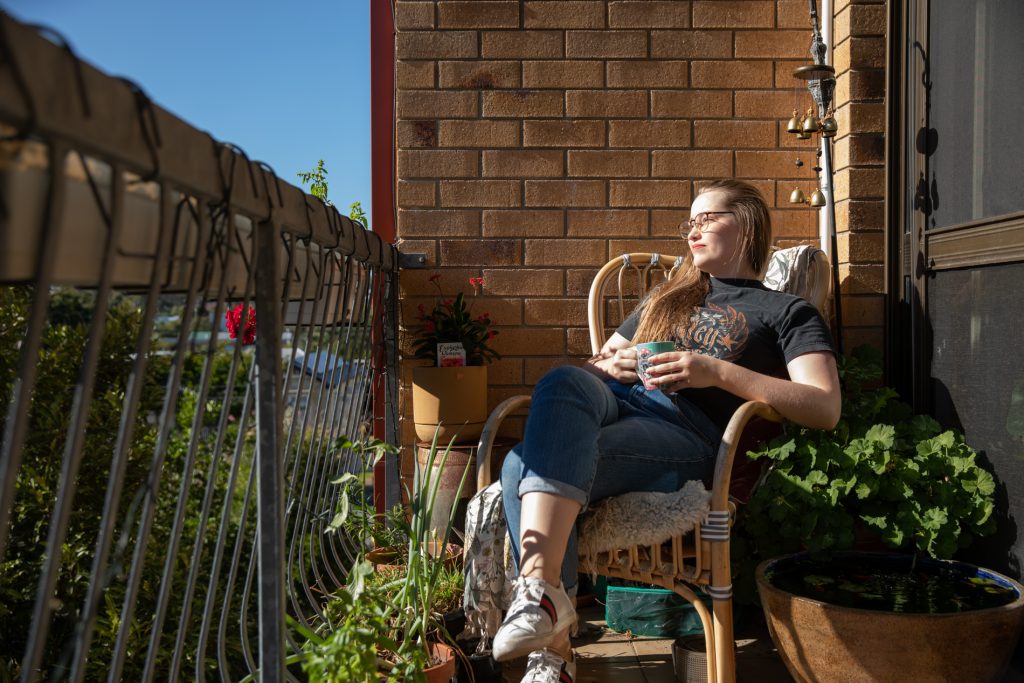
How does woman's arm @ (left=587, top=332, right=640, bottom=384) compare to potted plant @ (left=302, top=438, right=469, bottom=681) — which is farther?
woman's arm @ (left=587, top=332, right=640, bottom=384)

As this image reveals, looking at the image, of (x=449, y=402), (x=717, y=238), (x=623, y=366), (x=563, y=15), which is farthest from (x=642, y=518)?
(x=563, y=15)

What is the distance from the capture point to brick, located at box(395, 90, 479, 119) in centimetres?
287

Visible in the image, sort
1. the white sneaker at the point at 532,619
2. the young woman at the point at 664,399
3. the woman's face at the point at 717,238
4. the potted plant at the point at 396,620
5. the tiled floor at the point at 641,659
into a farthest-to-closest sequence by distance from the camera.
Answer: the woman's face at the point at 717,238 → the tiled floor at the point at 641,659 → the young woman at the point at 664,399 → the white sneaker at the point at 532,619 → the potted plant at the point at 396,620

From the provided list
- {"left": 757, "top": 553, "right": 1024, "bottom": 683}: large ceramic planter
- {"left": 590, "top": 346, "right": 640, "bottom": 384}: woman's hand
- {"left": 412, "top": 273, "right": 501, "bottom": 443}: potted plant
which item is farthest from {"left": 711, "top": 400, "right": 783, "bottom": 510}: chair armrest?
{"left": 412, "top": 273, "right": 501, "bottom": 443}: potted plant

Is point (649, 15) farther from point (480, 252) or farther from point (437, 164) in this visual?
point (480, 252)

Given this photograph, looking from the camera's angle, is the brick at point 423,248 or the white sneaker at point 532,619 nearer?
the white sneaker at point 532,619

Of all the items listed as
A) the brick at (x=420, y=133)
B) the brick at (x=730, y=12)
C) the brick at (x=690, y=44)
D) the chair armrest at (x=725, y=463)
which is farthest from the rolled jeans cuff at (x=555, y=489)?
the brick at (x=730, y=12)

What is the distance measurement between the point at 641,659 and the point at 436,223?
1498 mm

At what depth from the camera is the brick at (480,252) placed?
2.88 meters

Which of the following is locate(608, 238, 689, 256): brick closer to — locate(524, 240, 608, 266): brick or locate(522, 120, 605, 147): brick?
locate(524, 240, 608, 266): brick

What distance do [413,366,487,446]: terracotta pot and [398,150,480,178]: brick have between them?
664 mm

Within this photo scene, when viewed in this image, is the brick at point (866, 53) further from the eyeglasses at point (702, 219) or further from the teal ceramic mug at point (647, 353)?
the teal ceramic mug at point (647, 353)

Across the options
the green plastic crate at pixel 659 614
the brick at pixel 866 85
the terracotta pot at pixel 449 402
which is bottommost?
the green plastic crate at pixel 659 614

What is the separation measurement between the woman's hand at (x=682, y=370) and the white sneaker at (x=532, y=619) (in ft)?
1.70
